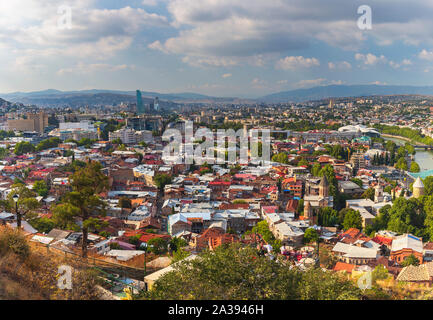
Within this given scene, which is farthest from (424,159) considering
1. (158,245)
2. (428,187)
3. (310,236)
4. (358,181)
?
(158,245)

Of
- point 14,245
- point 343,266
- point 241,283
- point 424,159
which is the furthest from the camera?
point 424,159

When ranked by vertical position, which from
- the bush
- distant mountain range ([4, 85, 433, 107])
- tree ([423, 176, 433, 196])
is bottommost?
tree ([423, 176, 433, 196])

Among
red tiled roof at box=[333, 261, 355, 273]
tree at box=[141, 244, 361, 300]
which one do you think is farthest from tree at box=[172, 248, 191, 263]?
red tiled roof at box=[333, 261, 355, 273]

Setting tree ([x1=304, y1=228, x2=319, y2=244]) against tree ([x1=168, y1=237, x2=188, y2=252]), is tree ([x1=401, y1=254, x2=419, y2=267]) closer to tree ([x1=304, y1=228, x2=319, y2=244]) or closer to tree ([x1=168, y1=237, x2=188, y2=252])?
tree ([x1=304, y1=228, x2=319, y2=244])

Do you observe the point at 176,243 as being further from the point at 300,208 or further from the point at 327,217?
the point at 300,208

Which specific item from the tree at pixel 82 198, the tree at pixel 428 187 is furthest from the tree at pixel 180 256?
the tree at pixel 428 187

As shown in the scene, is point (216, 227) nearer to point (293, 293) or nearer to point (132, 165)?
point (293, 293)
